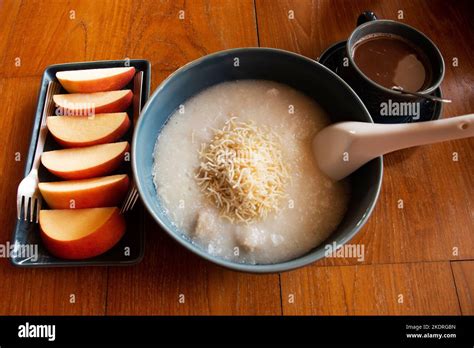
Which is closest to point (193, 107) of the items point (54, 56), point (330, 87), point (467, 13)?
point (330, 87)

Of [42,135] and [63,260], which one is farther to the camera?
[42,135]

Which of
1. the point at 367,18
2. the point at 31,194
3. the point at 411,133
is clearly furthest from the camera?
the point at 367,18

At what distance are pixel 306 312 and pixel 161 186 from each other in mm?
297

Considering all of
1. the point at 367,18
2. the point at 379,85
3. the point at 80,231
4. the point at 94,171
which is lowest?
the point at 80,231

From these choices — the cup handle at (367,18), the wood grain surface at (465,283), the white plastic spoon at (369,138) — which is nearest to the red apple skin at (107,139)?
the white plastic spoon at (369,138)

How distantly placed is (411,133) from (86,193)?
0.49m

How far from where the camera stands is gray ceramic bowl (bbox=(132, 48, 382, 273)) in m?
0.57

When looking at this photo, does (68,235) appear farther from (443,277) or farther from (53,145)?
(443,277)

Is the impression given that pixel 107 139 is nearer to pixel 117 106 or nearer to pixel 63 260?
pixel 117 106

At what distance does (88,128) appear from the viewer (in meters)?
0.72

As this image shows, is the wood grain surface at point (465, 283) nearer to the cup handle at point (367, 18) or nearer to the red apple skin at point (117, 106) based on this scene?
the cup handle at point (367, 18)

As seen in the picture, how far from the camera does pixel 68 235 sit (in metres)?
0.61

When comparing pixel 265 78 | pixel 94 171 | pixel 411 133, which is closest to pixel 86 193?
pixel 94 171

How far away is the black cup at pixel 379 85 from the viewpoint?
2.25 ft
